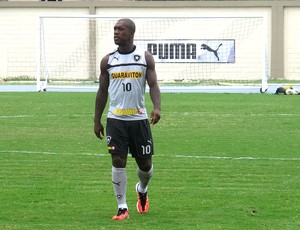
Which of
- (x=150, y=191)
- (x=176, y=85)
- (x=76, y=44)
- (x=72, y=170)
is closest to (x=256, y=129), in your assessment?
(x=72, y=170)

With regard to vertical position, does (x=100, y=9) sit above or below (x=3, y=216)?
above

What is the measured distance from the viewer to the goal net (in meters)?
44.8

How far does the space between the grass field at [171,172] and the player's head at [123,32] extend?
6.02 feet

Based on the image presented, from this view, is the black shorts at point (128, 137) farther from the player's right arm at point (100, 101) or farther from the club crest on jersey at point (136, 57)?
the club crest on jersey at point (136, 57)

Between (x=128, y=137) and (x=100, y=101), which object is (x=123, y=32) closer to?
→ (x=100, y=101)

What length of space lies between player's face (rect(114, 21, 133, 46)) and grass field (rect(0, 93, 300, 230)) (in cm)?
183

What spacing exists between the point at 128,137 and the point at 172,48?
1471 inches

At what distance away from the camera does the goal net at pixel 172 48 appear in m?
44.8

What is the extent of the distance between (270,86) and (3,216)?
107 ft

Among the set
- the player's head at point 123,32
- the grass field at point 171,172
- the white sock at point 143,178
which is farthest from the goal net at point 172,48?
the player's head at point 123,32

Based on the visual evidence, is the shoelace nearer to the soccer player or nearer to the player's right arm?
the soccer player

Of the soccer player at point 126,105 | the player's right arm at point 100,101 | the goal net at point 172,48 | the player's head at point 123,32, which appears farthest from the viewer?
the goal net at point 172,48

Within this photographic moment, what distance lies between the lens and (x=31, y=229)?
31.2 ft

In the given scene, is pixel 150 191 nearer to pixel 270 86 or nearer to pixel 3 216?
pixel 3 216
